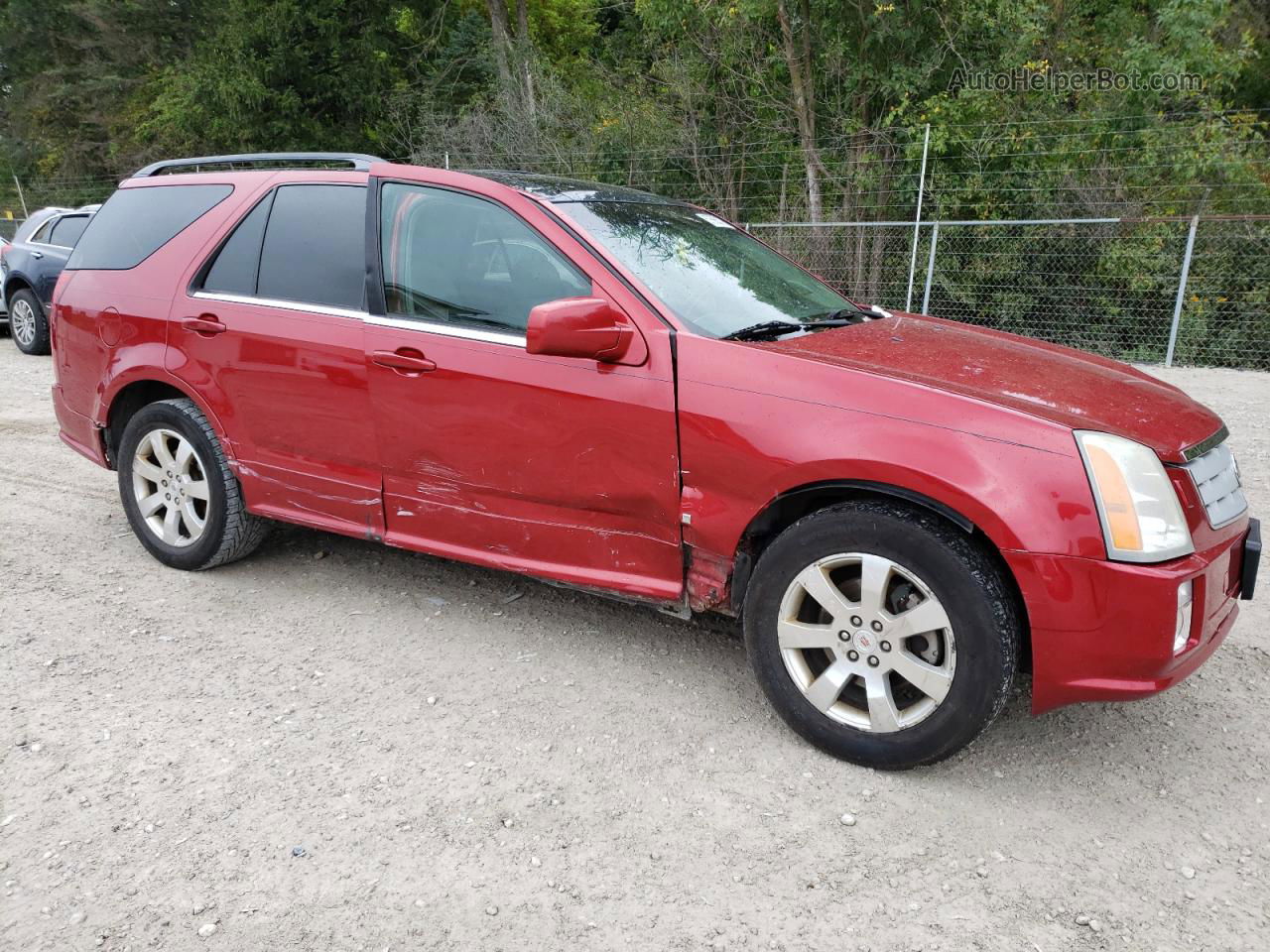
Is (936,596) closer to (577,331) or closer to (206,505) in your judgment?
(577,331)

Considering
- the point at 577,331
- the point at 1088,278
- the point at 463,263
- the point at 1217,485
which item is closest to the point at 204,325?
the point at 463,263

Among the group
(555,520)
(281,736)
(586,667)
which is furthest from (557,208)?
(281,736)

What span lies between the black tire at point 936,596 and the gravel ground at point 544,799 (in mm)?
128

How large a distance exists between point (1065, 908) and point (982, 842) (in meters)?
0.28

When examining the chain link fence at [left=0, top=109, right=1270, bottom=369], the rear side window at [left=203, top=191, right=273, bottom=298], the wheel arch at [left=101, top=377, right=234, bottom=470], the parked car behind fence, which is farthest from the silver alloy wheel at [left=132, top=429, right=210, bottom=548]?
the parked car behind fence

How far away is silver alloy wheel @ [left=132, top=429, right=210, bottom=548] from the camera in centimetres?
429

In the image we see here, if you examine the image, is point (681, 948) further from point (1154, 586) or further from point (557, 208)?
point (557, 208)

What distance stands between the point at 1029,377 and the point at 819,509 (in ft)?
2.67

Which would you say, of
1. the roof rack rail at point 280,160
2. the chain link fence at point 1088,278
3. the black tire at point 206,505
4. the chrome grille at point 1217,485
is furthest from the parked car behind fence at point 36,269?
the chrome grille at point 1217,485

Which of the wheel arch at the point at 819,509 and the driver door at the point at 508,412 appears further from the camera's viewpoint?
the driver door at the point at 508,412

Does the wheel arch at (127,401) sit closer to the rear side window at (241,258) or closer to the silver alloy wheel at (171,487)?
the silver alloy wheel at (171,487)

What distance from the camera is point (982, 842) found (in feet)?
8.51

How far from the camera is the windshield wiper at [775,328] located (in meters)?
3.23

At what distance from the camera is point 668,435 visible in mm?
3047
